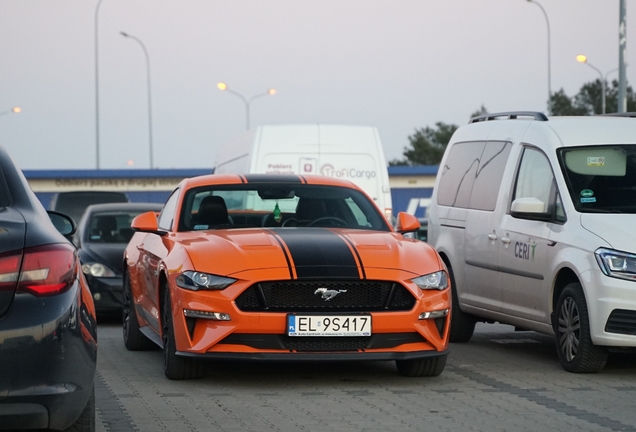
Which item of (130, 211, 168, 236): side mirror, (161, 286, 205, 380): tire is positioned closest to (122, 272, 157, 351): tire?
(130, 211, 168, 236): side mirror

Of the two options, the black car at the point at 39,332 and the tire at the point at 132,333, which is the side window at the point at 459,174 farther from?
the black car at the point at 39,332

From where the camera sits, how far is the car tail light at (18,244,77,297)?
15.8 feet

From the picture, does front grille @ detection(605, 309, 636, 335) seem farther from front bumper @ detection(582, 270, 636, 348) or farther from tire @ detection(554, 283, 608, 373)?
tire @ detection(554, 283, 608, 373)

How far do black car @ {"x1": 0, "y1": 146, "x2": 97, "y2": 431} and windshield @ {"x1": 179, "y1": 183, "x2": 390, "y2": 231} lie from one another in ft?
14.5

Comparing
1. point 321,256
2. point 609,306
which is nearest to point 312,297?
point 321,256

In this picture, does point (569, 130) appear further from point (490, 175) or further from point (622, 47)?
point (622, 47)

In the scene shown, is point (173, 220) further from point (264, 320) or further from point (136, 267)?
point (264, 320)

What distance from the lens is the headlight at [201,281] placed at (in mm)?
8031

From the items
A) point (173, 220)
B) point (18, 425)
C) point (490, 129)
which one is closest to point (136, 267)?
point (173, 220)

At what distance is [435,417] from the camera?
23.0 ft

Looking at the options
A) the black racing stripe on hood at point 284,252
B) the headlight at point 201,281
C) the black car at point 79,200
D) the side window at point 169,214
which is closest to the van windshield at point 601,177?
the black racing stripe on hood at point 284,252

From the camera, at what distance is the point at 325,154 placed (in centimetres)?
1845

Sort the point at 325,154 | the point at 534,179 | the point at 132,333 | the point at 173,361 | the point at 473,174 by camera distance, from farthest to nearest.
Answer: the point at 325,154 → the point at 473,174 → the point at 132,333 → the point at 534,179 → the point at 173,361

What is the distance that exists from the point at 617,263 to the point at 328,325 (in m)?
2.17
